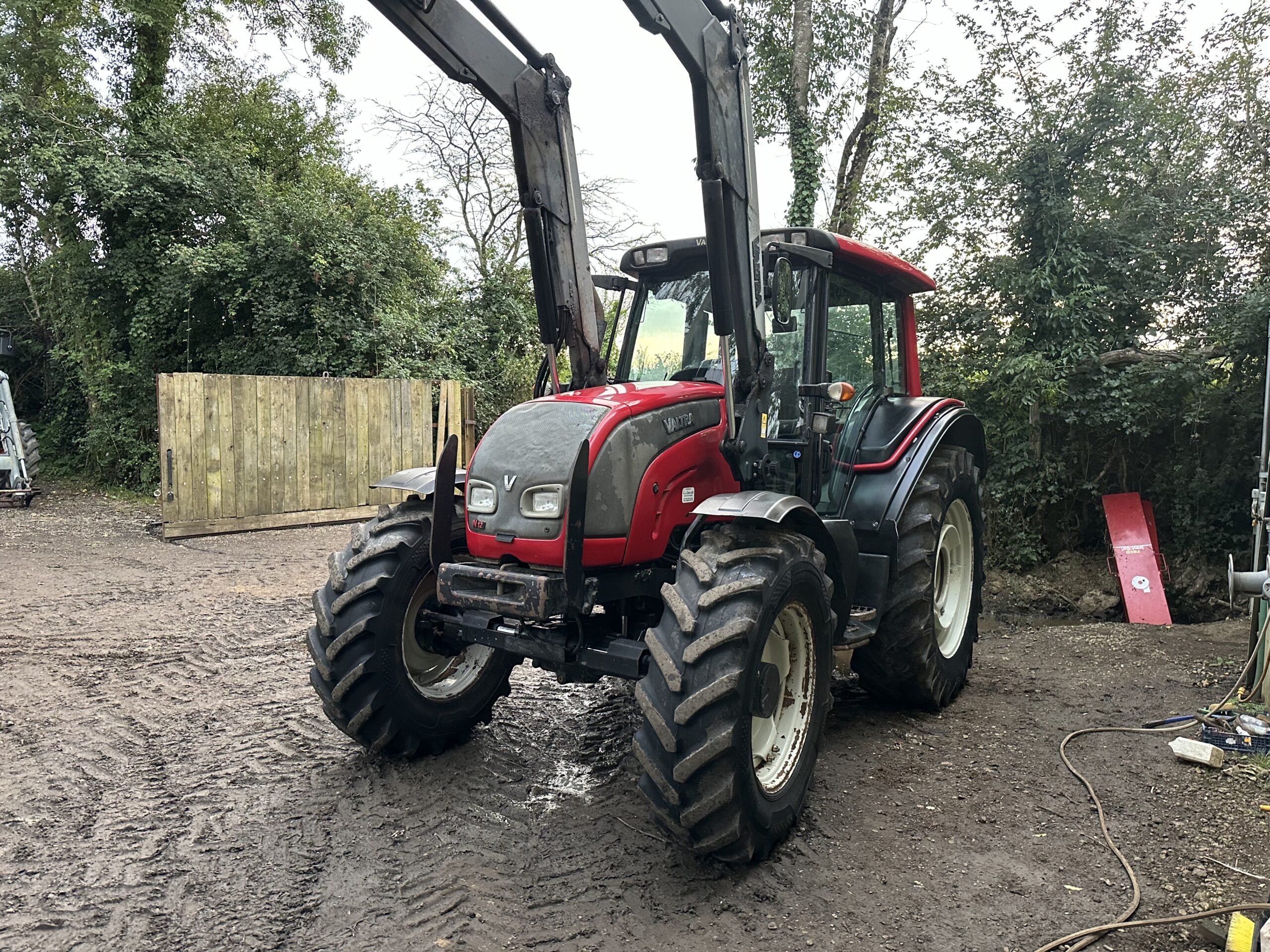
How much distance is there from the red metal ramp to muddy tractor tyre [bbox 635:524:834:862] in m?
5.93

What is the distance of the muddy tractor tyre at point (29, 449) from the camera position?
13.2m

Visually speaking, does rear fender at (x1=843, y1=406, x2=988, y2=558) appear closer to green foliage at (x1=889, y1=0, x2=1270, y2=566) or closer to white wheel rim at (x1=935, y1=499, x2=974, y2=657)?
white wheel rim at (x1=935, y1=499, x2=974, y2=657)

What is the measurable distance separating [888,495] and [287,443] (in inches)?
322

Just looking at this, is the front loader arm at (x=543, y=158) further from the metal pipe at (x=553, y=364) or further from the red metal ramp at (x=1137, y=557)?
the red metal ramp at (x=1137, y=557)

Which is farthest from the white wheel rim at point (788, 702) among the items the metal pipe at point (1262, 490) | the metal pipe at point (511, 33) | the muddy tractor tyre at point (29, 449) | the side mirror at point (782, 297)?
the muddy tractor tyre at point (29, 449)

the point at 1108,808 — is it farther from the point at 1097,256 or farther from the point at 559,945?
the point at 1097,256

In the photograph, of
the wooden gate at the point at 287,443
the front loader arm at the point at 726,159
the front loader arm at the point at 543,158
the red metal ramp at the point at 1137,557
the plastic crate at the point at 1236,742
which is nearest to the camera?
the front loader arm at the point at 726,159

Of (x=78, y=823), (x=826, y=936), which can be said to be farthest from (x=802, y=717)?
(x=78, y=823)

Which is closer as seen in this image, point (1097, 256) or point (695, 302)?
point (695, 302)

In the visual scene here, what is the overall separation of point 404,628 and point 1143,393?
25.1 feet

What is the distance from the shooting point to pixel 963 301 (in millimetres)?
9719

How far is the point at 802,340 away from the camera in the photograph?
4113 mm

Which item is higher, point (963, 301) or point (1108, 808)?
point (963, 301)

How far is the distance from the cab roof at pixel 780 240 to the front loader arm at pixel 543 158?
385 millimetres
